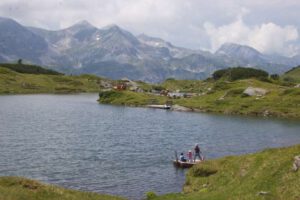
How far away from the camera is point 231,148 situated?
99562mm

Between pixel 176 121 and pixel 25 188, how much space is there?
371 ft

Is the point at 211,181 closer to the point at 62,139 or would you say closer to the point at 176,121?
the point at 62,139

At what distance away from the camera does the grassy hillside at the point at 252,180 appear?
133 feet

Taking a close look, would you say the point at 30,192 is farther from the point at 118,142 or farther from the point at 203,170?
the point at 118,142

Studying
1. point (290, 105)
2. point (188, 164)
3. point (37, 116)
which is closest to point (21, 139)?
point (188, 164)

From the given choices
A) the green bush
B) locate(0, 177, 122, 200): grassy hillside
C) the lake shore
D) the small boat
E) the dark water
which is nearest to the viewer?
the lake shore

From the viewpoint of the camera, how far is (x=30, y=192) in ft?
140

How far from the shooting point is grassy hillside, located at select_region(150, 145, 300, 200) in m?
40.6

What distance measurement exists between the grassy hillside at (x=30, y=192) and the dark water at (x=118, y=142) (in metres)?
14.0

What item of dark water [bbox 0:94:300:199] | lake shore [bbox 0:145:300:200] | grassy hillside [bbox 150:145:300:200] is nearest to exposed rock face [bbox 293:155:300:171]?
lake shore [bbox 0:145:300:200]

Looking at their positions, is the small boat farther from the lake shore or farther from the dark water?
the lake shore

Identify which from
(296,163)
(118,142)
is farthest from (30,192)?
(118,142)

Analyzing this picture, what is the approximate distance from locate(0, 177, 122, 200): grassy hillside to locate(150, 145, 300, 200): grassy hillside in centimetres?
1152

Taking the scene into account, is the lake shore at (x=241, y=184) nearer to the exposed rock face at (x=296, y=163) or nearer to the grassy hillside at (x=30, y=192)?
the grassy hillside at (x=30, y=192)
